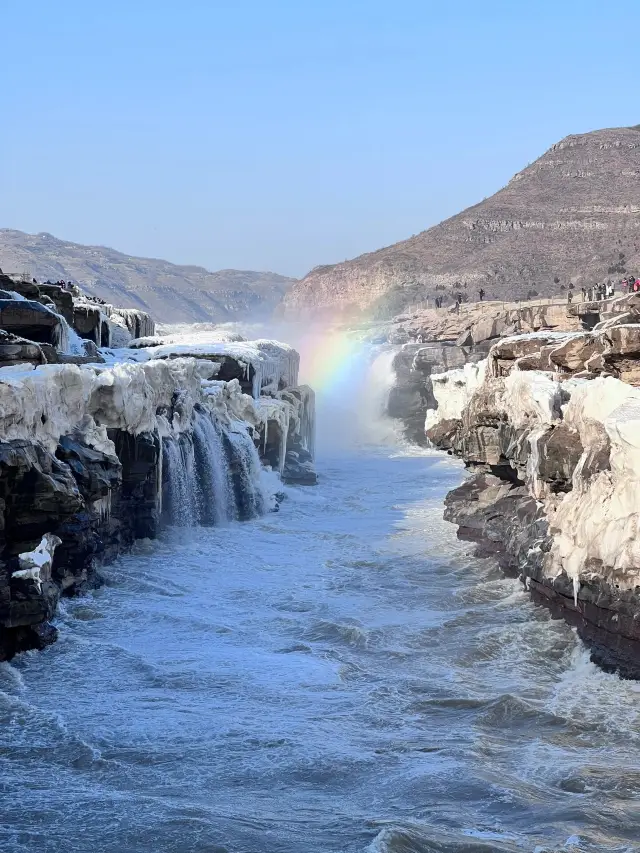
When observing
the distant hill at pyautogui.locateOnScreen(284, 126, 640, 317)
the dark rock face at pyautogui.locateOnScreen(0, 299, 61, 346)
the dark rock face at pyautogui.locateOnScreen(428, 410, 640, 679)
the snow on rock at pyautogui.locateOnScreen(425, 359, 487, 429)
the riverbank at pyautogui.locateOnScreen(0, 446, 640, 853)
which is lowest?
the riverbank at pyautogui.locateOnScreen(0, 446, 640, 853)

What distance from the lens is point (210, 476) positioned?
3300 centimetres

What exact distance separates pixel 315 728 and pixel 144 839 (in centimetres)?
390

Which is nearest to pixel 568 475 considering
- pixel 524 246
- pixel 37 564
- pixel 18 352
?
pixel 37 564

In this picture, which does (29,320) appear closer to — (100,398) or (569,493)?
(100,398)

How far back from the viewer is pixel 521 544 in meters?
23.1

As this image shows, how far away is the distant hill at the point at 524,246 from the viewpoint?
11612 cm

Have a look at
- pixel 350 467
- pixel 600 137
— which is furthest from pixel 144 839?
pixel 600 137

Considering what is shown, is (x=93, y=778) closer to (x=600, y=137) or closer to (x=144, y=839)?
(x=144, y=839)

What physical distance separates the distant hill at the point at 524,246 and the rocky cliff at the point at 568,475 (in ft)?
259

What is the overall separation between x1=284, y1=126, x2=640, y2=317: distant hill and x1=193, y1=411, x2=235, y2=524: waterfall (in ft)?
249

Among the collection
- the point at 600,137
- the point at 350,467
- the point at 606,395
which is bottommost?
the point at 350,467

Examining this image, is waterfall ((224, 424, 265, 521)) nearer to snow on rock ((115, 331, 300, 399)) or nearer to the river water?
snow on rock ((115, 331, 300, 399))

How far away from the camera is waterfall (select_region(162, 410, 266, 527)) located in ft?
101

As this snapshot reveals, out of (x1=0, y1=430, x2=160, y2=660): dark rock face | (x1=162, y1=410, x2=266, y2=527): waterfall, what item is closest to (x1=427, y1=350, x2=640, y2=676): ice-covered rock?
(x1=162, y1=410, x2=266, y2=527): waterfall
